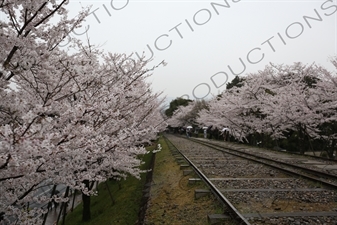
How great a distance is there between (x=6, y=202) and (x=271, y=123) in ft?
66.0

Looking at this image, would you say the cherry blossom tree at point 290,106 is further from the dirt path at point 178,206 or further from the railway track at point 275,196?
the dirt path at point 178,206

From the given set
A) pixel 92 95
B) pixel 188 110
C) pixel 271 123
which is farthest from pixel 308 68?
pixel 188 110

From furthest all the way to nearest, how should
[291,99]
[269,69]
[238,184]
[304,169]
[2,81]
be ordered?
[269,69]
[291,99]
[304,169]
[238,184]
[2,81]

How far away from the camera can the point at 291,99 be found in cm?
1698

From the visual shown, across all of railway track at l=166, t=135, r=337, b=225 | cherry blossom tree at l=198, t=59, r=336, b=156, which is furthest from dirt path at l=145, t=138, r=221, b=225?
cherry blossom tree at l=198, t=59, r=336, b=156

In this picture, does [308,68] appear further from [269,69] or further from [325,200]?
[325,200]

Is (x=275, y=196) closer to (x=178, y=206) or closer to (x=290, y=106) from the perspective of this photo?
(x=178, y=206)

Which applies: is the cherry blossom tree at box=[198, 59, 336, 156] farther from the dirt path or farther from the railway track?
the dirt path

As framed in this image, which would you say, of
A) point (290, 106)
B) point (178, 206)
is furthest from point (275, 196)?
point (290, 106)

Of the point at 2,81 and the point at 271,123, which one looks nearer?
the point at 2,81

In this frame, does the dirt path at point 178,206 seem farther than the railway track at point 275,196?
Yes

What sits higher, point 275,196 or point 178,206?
point 178,206

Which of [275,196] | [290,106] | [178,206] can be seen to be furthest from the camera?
[290,106]

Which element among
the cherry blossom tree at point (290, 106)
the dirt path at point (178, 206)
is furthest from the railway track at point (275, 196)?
the cherry blossom tree at point (290, 106)
